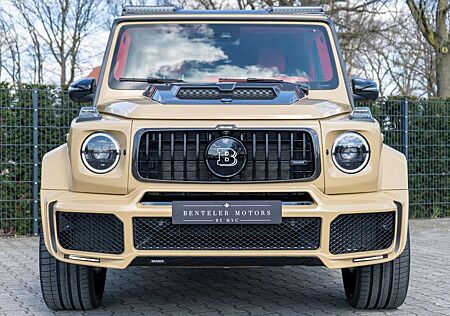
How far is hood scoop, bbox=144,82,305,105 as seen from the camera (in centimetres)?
450

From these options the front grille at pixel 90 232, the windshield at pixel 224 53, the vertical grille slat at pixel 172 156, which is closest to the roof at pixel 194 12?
the windshield at pixel 224 53

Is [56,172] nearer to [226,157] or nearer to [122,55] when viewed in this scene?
[226,157]

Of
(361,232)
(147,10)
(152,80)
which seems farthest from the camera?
(147,10)

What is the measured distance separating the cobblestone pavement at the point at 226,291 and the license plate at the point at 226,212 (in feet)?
3.78

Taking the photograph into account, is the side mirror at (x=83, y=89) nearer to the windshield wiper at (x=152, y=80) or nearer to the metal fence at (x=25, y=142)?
the windshield wiper at (x=152, y=80)

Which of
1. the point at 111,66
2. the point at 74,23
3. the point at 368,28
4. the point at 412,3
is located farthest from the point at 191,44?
the point at 74,23

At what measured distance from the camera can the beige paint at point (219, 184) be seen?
13.5ft

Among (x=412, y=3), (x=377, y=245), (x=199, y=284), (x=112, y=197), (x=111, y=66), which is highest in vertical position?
(x=412, y=3)

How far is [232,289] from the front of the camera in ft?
19.4

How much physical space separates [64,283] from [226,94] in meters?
1.71

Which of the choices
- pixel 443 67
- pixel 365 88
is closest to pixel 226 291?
pixel 365 88

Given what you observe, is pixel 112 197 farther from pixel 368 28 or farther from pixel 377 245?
pixel 368 28

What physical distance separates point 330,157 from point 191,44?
1.86 meters

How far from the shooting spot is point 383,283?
4730 millimetres
